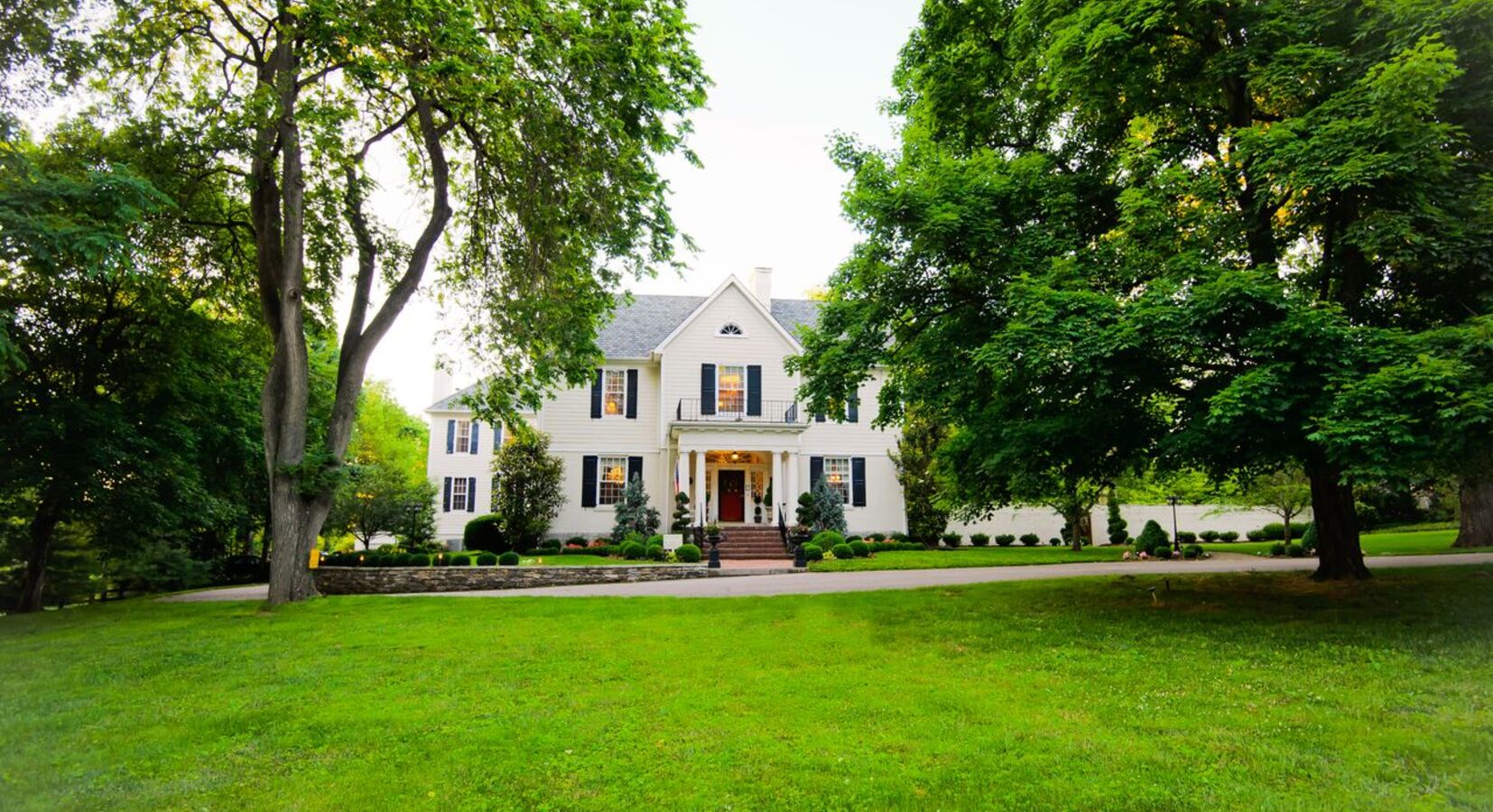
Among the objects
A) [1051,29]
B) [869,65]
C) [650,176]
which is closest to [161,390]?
[650,176]

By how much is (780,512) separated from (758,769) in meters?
19.5

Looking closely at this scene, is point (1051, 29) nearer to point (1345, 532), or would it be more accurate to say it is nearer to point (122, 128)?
point (1345, 532)

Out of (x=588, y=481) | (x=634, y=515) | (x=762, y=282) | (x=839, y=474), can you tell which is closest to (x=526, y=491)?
(x=588, y=481)

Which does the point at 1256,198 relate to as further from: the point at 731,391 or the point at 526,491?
the point at 526,491

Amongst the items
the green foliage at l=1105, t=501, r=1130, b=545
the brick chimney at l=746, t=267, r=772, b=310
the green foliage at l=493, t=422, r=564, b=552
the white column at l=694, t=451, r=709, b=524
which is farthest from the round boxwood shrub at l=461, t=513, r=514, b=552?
the green foliage at l=1105, t=501, r=1130, b=545

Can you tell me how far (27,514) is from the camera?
14094mm

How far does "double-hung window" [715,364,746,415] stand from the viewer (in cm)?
2550

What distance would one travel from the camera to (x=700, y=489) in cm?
2422

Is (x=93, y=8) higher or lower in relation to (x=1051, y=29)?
higher

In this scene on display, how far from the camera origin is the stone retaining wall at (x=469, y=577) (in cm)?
1641

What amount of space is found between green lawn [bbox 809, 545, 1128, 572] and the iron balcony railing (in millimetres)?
5907

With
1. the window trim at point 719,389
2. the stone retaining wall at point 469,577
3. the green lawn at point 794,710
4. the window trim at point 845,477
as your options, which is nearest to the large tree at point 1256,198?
the green lawn at point 794,710

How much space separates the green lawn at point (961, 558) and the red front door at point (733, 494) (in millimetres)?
6220

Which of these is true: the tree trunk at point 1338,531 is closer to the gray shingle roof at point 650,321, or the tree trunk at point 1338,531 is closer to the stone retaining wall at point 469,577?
the stone retaining wall at point 469,577
